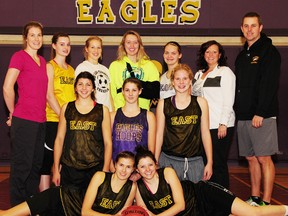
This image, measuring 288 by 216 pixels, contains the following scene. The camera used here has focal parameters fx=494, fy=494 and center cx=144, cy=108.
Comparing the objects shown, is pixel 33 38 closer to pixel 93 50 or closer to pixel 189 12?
pixel 93 50

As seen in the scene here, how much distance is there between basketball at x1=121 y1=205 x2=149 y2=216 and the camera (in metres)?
4.56

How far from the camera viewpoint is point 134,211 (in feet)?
15.1

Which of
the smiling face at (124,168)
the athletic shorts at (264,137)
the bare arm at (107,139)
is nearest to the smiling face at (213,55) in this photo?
the athletic shorts at (264,137)

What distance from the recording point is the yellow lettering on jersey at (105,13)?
954cm

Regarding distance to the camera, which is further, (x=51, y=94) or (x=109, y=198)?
(x=51, y=94)

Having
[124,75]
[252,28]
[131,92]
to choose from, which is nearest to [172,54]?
[124,75]

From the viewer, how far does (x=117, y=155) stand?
499 centimetres

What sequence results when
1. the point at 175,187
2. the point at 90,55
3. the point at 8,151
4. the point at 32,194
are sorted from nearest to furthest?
the point at 175,187, the point at 32,194, the point at 90,55, the point at 8,151

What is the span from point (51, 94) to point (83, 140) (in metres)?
0.68

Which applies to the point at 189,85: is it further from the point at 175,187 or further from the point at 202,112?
the point at 175,187

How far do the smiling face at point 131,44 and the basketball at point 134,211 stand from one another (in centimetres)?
188

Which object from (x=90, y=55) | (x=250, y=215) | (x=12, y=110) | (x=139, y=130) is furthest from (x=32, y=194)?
(x=250, y=215)

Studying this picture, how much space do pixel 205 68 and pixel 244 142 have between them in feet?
3.29

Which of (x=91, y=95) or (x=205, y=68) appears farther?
(x=205, y=68)
